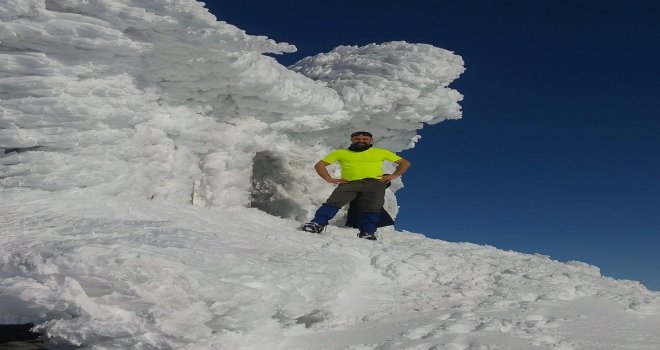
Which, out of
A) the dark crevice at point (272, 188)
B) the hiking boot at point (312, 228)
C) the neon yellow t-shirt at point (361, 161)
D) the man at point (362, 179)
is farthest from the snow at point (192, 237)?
the neon yellow t-shirt at point (361, 161)

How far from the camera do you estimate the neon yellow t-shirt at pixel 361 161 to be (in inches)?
362

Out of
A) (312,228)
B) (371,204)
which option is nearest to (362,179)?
(371,204)

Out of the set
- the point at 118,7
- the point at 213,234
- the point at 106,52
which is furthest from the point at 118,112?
the point at 213,234

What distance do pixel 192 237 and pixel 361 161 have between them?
4171 mm

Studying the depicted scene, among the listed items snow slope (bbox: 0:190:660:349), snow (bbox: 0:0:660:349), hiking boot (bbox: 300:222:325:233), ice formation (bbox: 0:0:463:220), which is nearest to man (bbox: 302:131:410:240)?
hiking boot (bbox: 300:222:325:233)

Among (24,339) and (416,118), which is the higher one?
(416,118)

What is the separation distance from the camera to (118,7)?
21.4 feet

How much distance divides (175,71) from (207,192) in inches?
88.5

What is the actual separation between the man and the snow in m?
0.55

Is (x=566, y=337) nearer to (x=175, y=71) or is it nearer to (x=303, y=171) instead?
(x=175, y=71)

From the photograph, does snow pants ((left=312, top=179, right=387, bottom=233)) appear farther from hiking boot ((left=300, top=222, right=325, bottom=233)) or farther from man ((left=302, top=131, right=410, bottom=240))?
hiking boot ((left=300, top=222, right=325, bottom=233))

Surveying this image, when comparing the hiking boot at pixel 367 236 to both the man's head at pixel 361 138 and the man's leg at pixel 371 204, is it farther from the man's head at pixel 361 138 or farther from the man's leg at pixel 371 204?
the man's head at pixel 361 138

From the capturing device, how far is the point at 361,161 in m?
9.21

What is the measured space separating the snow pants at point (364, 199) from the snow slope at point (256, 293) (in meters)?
1.57
